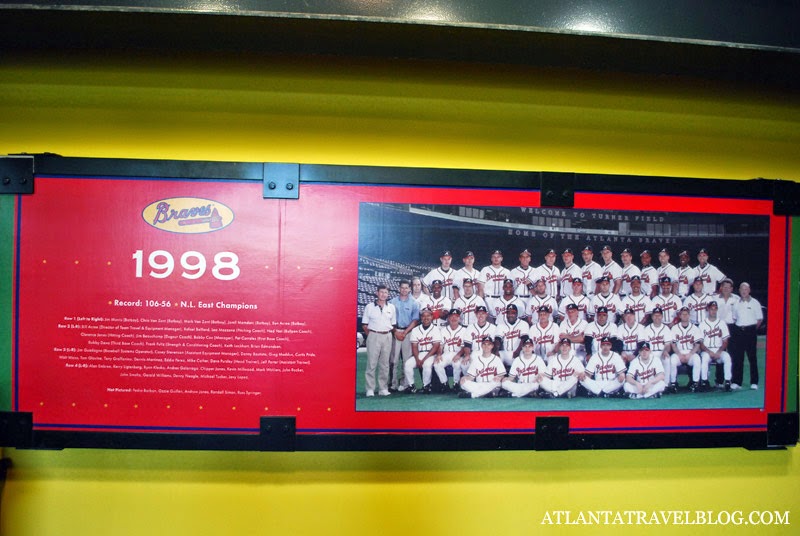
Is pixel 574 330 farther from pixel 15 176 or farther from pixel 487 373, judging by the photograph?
pixel 15 176

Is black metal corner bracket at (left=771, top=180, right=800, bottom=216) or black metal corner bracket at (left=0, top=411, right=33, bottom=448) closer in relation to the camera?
black metal corner bracket at (left=0, top=411, right=33, bottom=448)

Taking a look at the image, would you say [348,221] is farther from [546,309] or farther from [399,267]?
[546,309]

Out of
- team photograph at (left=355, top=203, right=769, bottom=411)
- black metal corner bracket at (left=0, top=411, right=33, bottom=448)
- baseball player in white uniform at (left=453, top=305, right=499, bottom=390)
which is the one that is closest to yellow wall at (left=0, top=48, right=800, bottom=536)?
black metal corner bracket at (left=0, top=411, right=33, bottom=448)

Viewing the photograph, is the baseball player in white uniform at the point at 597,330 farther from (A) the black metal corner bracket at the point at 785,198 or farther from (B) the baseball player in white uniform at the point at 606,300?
(A) the black metal corner bracket at the point at 785,198

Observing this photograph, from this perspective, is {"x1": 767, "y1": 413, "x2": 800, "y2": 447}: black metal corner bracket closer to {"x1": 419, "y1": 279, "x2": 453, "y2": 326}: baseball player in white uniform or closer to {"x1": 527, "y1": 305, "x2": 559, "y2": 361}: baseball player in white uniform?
{"x1": 527, "y1": 305, "x2": 559, "y2": 361}: baseball player in white uniform

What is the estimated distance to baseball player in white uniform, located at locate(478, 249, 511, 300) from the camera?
1.25 m

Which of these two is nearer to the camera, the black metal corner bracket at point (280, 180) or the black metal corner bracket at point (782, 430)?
the black metal corner bracket at point (280, 180)

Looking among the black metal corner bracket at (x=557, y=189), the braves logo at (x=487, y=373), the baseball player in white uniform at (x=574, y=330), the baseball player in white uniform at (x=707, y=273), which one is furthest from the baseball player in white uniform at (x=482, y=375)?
the baseball player in white uniform at (x=707, y=273)

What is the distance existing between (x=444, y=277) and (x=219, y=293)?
0.65 metres

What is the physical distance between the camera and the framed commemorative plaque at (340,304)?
3.97 ft

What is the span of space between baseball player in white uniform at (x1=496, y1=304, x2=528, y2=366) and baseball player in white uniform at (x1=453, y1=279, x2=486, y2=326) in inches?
3.4

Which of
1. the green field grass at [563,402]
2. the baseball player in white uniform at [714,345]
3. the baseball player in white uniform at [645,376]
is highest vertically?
the baseball player in white uniform at [714,345]

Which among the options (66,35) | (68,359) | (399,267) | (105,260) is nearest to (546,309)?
(399,267)

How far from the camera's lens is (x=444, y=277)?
4.07 feet
